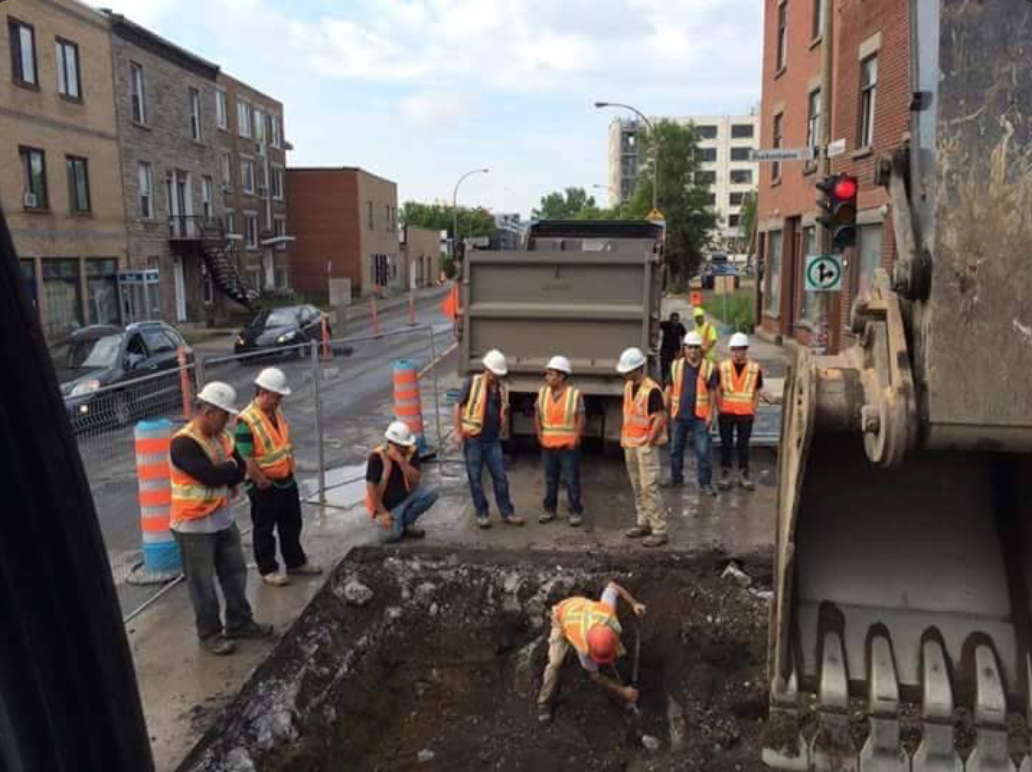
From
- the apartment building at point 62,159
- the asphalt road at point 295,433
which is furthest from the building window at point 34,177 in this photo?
the asphalt road at point 295,433

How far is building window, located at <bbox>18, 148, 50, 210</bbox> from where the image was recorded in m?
22.9

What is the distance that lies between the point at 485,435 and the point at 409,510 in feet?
3.68

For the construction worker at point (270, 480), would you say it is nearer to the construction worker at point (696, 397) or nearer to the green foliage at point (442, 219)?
the construction worker at point (696, 397)

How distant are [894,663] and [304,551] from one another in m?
5.84

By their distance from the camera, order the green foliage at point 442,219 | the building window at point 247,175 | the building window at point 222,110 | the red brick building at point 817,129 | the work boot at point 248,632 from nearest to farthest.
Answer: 1. the work boot at point 248,632
2. the red brick building at point 817,129
3. the building window at point 222,110
4. the building window at point 247,175
5. the green foliage at point 442,219

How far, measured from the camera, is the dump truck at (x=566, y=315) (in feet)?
32.7

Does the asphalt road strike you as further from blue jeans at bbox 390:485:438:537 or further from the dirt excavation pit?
blue jeans at bbox 390:485:438:537

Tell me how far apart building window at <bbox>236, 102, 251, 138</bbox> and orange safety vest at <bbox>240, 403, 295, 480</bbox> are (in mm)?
36087

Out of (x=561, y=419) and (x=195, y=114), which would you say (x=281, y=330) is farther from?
(x=561, y=419)

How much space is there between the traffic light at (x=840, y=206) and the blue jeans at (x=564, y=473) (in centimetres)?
485

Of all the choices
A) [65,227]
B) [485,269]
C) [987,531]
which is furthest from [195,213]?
[987,531]

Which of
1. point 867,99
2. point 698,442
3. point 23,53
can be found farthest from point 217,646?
point 23,53

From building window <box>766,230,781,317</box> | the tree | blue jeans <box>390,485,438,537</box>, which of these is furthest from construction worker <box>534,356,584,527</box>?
the tree

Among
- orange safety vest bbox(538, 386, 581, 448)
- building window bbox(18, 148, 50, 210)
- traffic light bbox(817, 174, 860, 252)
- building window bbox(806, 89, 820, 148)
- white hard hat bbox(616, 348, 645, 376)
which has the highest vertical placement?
building window bbox(806, 89, 820, 148)
